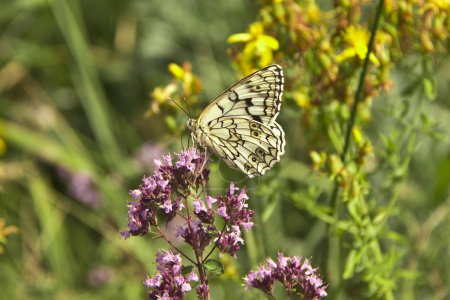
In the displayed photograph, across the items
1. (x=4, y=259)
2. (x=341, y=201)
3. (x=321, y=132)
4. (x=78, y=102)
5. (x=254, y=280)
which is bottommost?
(x=254, y=280)

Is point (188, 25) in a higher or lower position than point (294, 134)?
higher

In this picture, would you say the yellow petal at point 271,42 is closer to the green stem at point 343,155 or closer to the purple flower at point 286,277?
the green stem at point 343,155

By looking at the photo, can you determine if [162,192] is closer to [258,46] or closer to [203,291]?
[203,291]

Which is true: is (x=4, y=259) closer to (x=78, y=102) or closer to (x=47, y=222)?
(x=47, y=222)

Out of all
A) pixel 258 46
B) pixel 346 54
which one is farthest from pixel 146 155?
pixel 346 54

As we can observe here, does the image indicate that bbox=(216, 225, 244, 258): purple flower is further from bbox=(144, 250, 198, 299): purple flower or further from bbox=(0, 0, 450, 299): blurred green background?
bbox=(0, 0, 450, 299): blurred green background

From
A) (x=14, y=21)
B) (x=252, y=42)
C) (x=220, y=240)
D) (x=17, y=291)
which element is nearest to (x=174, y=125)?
(x=252, y=42)

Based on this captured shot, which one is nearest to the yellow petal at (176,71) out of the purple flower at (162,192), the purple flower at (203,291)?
the purple flower at (162,192)
